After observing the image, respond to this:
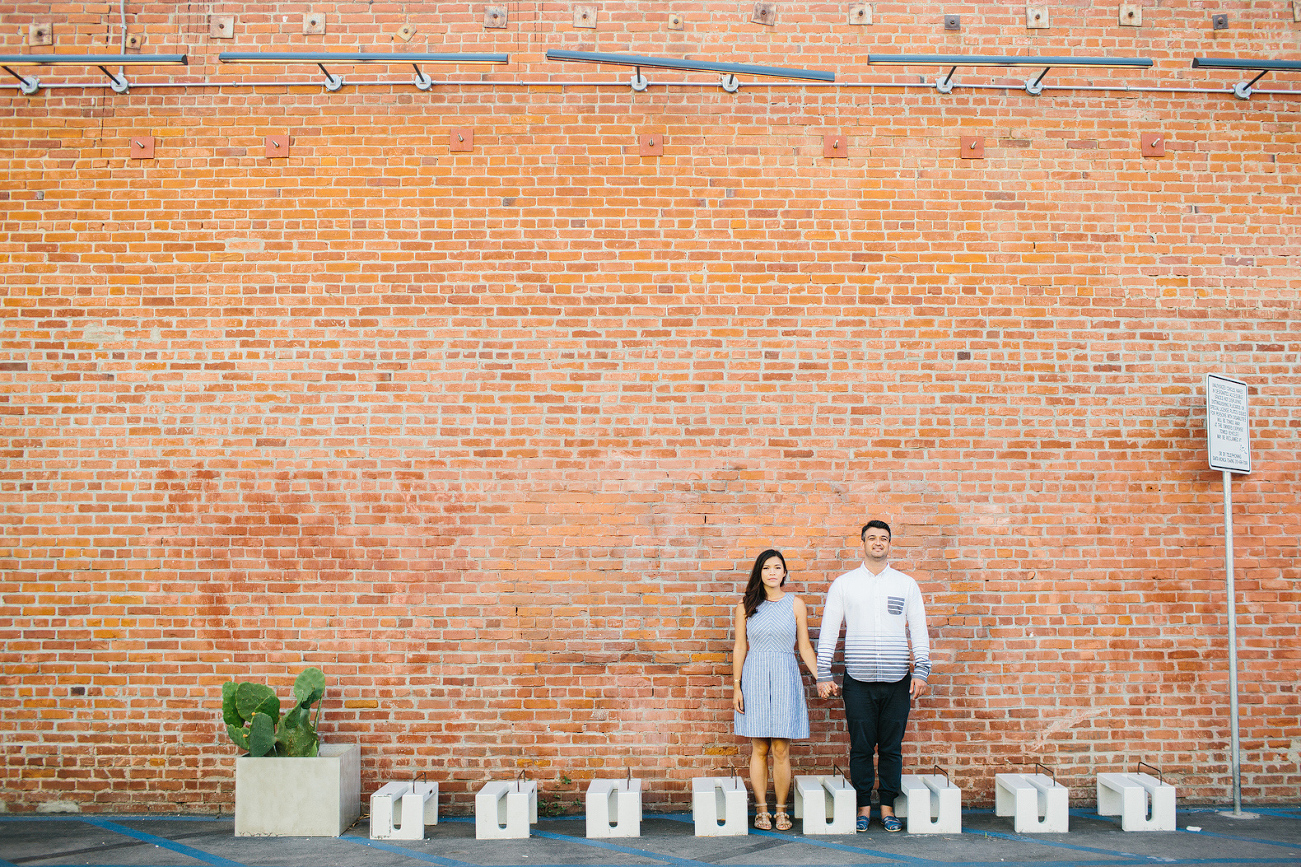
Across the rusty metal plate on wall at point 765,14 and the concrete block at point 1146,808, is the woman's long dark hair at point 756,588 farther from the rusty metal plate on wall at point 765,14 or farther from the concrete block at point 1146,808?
the rusty metal plate on wall at point 765,14

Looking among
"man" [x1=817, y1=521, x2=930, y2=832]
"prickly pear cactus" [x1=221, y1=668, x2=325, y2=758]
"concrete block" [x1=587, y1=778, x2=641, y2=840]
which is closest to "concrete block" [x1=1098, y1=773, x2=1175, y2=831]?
"man" [x1=817, y1=521, x2=930, y2=832]

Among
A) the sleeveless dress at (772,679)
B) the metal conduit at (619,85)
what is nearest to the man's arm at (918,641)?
the sleeveless dress at (772,679)

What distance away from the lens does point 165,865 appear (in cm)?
509

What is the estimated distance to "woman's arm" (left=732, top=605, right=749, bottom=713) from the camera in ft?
18.9

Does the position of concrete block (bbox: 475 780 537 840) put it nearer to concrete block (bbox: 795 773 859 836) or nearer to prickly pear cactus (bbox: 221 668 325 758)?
prickly pear cactus (bbox: 221 668 325 758)

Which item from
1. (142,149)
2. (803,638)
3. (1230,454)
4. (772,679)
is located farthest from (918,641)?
(142,149)

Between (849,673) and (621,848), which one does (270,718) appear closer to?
(621,848)

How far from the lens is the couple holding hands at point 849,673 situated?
5.68 meters

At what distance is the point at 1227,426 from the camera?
618cm

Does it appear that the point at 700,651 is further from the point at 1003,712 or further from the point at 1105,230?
the point at 1105,230

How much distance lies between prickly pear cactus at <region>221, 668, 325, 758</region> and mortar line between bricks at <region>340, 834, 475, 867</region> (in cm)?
63

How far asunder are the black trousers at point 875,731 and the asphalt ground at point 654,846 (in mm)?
305

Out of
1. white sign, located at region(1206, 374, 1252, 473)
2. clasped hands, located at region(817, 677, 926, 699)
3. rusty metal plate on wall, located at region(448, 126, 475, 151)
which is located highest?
rusty metal plate on wall, located at region(448, 126, 475, 151)

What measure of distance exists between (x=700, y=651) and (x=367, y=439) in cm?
295
